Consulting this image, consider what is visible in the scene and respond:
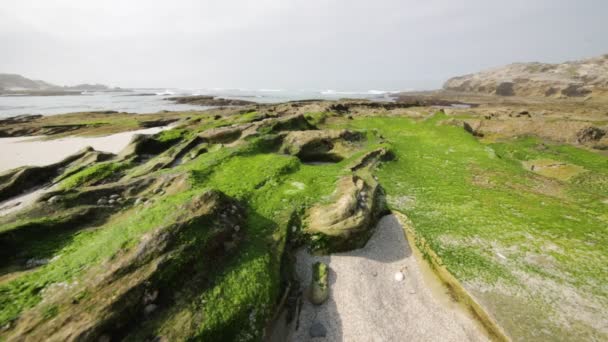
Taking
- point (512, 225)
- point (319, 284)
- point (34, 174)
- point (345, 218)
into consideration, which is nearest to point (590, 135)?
point (512, 225)

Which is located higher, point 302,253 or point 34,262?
point 34,262

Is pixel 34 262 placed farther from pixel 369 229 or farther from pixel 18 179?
pixel 18 179

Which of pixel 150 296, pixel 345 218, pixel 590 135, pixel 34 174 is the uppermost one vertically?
pixel 590 135

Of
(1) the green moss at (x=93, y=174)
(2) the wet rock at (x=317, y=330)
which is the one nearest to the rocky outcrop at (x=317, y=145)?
(1) the green moss at (x=93, y=174)

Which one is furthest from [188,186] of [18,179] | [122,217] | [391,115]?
[391,115]

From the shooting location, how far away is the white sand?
1795cm

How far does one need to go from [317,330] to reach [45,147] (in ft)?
88.2

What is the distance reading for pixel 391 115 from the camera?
28438 millimetres

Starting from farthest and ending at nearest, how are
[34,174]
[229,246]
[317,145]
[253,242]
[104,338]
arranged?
1. [317,145]
2. [34,174]
3. [253,242]
4. [229,246]
5. [104,338]

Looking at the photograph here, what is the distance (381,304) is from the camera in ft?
20.8

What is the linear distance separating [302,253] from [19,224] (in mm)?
6257

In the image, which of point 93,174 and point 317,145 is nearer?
point 93,174

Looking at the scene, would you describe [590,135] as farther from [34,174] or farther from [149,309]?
[34,174]

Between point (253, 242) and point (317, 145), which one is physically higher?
point (317, 145)
